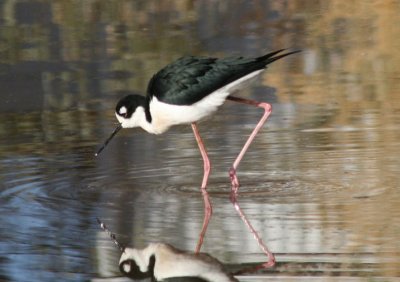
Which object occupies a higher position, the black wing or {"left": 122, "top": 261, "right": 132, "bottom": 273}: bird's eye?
the black wing

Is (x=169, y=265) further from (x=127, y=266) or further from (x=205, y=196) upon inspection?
(x=205, y=196)

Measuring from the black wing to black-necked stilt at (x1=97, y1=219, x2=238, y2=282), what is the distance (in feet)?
6.32

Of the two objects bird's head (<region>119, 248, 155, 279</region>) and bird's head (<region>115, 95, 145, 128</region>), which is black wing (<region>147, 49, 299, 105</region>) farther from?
bird's head (<region>119, 248, 155, 279</region>)

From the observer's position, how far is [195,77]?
932 centimetres

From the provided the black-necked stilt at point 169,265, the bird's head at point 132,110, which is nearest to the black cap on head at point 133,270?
the black-necked stilt at point 169,265

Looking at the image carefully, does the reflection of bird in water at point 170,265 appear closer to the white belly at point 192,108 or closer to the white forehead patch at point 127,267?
the white forehead patch at point 127,267

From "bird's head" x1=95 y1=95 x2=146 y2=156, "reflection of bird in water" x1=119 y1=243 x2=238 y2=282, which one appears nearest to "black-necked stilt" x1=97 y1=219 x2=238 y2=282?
"reflection of bird in water" x1=119 y1=243 x2=238 y2=282

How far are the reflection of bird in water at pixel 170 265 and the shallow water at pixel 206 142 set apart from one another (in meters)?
0.10

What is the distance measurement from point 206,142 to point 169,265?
12.2ft

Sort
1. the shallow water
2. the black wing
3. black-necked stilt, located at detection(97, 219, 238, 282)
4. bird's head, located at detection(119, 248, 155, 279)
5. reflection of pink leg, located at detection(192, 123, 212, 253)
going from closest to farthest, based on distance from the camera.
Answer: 1. black-necked stilt, located at detection(97, 219, 238, 282)
2. bird's head, located at detection(119, 248, 155, 279)
3. the shallow water
4. reflection of pink leg, located at detection(192, 123, 212, 253)
5. the black wing

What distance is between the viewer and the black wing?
9.27 metres

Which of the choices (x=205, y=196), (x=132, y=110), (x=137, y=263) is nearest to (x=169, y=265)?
(x=137, y=263)

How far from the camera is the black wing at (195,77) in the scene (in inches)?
365

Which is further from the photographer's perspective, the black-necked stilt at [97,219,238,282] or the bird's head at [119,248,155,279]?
the bird's head at [119,248,155,279]
